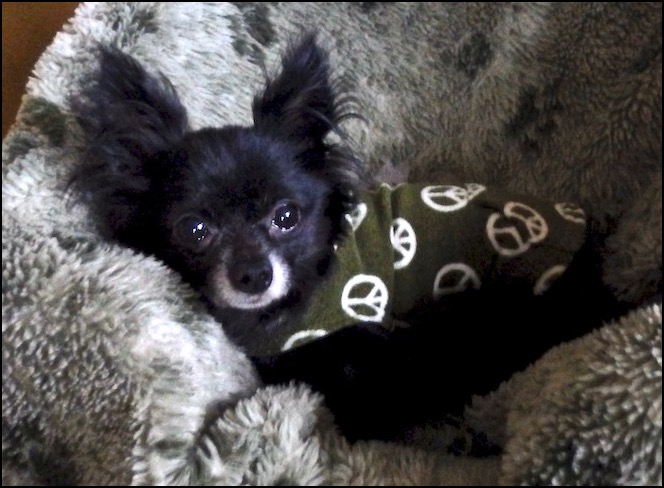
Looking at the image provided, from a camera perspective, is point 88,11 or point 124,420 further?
point 88,11

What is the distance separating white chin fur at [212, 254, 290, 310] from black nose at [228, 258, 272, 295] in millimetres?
14

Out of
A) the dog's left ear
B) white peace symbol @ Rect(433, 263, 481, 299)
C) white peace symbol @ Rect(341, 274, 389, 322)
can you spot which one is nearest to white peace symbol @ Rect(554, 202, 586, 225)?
white peace symbol @ Rect(433, 263, 481, 299)

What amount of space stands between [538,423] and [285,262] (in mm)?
623

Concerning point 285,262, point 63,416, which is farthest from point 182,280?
point 63,416

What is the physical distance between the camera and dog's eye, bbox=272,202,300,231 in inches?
53.5

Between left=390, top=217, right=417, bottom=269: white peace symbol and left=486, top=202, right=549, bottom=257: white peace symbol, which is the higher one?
left=486, top=202, right=549, bottom=257: white peace symbol

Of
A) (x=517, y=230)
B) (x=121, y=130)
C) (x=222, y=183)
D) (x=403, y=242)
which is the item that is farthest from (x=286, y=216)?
(x=517, y=230)

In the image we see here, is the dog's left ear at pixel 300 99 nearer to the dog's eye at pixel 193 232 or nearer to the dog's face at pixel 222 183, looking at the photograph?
the dog's face at pixel 222 183

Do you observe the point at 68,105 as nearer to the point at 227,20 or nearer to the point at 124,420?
the point at 227,20

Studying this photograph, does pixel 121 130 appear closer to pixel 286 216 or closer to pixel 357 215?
pixel 286 216

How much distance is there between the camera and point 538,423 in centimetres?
91

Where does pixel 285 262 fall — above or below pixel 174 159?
below

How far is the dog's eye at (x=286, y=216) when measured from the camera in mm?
1359

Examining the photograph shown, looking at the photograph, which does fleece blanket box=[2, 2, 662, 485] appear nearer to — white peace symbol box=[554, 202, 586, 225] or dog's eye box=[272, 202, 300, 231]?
white peace symbol box=[554, 202, 586, 225]
